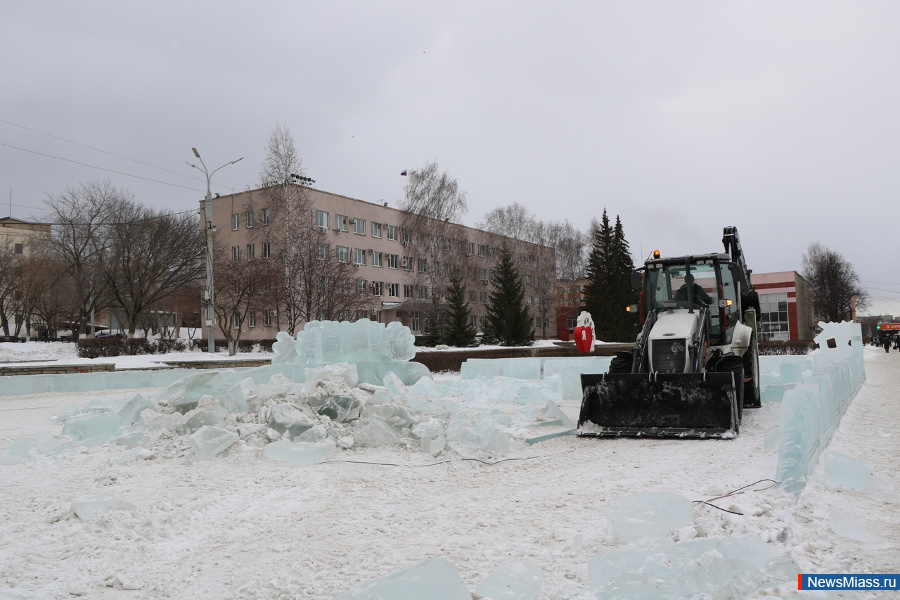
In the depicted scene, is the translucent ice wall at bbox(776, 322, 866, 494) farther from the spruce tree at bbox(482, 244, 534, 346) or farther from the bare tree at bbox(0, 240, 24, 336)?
the bare tree at bbox(0, 240, 24, 336)

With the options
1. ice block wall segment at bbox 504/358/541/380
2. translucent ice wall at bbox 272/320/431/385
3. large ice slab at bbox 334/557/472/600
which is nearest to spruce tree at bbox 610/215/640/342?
ice block wall segment at bbox 504/358/541/380

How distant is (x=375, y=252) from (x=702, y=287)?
136 feet

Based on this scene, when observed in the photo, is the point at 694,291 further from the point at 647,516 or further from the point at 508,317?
the point at 508,317

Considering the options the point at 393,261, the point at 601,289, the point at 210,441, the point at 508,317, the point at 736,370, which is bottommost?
the point at 210,441

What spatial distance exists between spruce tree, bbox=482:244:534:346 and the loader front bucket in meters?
31.1

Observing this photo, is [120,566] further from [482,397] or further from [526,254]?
[526,254]

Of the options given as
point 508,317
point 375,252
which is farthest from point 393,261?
point 508,317

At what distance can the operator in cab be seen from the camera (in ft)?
31.9

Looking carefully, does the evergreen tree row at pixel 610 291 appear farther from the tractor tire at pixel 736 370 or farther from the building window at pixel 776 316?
the tractor tire at pixel 736 370

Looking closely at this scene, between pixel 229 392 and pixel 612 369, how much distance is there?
16.5ft

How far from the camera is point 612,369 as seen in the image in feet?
30.2

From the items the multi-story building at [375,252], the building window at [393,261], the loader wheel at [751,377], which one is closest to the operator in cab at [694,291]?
the loader wheel at [751,377]

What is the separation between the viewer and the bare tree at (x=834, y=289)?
6838cm

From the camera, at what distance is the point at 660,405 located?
8.21m
